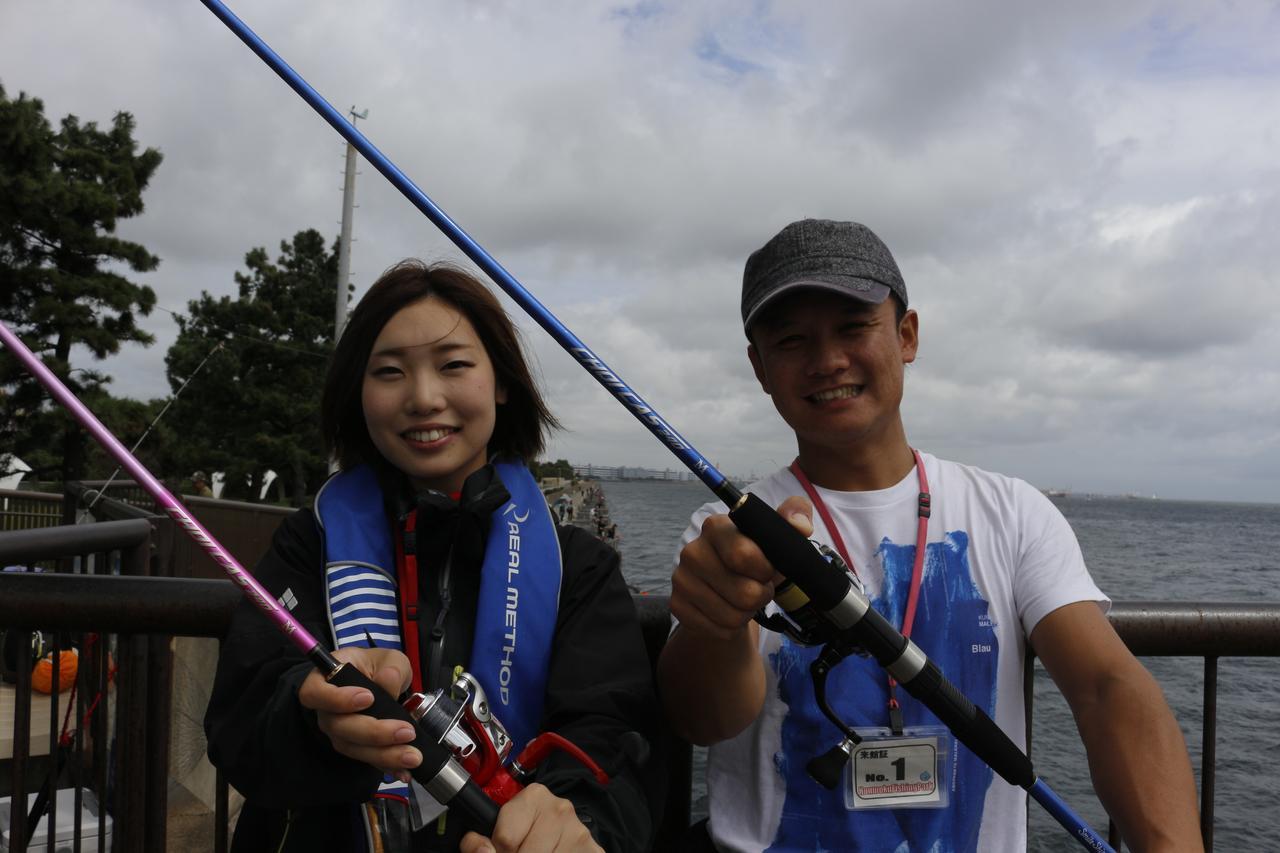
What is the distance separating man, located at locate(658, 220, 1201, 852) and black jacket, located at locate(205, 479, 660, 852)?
0.17 metres

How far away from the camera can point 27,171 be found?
23969mm

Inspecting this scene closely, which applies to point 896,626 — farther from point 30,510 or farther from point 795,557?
point 30,510

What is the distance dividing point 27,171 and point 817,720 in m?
28.9

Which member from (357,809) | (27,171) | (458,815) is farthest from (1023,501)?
(27,171)

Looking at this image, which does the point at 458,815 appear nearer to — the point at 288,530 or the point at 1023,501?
the point at 288,530

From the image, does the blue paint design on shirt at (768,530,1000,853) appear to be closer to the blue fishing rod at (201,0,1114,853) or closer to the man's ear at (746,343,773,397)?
the blue fishing rod at (201,0,1114,853)

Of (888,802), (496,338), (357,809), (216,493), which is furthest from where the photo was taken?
(216,493)

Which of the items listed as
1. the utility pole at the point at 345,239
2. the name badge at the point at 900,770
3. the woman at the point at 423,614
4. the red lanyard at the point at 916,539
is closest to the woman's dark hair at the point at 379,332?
the woman at the point at 423,614

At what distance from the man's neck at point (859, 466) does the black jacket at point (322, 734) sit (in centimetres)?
65

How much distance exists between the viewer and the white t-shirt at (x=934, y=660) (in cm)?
210

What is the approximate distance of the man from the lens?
1.96 metres

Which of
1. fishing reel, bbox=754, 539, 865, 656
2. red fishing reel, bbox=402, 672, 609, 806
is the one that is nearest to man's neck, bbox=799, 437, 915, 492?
fishing reel, bbox=754, 539, 865, 656

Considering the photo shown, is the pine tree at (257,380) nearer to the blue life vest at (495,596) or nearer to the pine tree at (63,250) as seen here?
the pine tree at (63,250)

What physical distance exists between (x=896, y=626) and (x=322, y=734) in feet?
4.50
